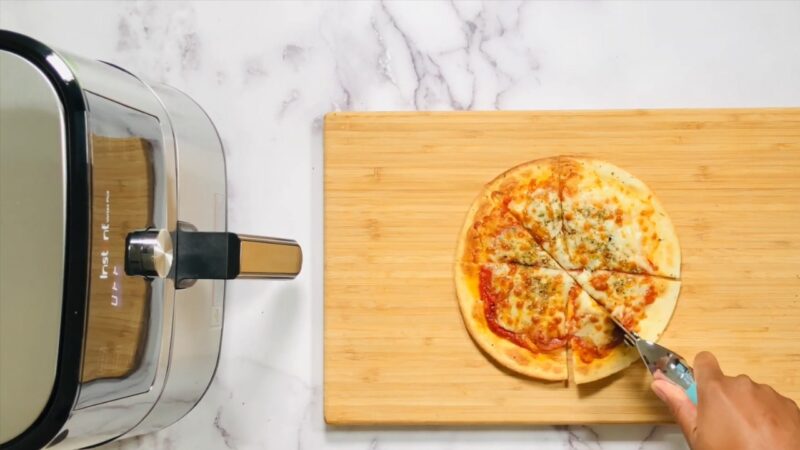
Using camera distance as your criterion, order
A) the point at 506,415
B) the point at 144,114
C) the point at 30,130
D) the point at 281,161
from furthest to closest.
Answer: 1. the point at 281,161
2. the point at 506,415
3. the point at 144,114
4. the point at 30,130

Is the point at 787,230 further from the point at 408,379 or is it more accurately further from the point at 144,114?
the point at 144,114

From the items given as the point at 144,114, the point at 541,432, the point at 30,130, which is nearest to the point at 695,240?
the point at 541,432

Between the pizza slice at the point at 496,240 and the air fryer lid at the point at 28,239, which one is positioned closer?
the air fryer lid at the point at 28,239

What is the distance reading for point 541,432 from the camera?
1.48 m

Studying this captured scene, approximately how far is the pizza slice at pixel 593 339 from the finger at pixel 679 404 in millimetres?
84

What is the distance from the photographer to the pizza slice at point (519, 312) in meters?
1.41

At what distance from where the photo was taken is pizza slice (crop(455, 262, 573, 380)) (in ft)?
4.63

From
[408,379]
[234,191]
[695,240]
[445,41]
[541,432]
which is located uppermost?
[445,41]

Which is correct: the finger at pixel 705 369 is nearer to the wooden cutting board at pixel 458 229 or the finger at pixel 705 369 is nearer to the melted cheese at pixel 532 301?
the wooden cutting board at pixel 458 229

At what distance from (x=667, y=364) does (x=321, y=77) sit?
35.9 inches

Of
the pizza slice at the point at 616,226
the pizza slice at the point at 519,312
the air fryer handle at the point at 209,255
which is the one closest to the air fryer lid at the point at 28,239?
the air fryer handle at the point at 209,255

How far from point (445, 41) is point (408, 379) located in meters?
0.72

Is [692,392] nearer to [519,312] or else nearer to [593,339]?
[593,339]

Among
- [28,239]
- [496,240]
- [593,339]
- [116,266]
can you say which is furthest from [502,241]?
[28,239]
